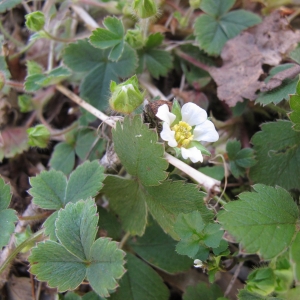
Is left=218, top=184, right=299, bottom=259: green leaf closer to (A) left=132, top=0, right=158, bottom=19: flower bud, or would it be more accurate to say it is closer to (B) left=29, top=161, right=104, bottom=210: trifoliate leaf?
(B) left=29, top=161, right=104, bottom=210: trifoliate leaf

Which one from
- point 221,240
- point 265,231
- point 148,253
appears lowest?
point 148,253

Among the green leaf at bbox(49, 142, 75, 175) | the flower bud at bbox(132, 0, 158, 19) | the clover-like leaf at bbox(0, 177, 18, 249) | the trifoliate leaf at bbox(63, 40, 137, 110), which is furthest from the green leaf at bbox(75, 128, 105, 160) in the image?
the flower bud at bbox(132, 0, 158, 19)

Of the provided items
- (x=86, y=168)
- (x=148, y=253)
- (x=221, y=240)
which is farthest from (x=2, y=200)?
(x=221, y=240)

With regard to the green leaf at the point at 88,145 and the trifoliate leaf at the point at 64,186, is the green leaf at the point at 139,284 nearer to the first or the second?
the trifoliate leaf at the point at 64,186

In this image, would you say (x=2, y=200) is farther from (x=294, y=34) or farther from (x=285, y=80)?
(x=294, y=34)

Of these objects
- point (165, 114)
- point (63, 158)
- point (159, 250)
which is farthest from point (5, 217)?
point (165, 114)

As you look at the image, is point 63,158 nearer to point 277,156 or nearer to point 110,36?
point 110,36
